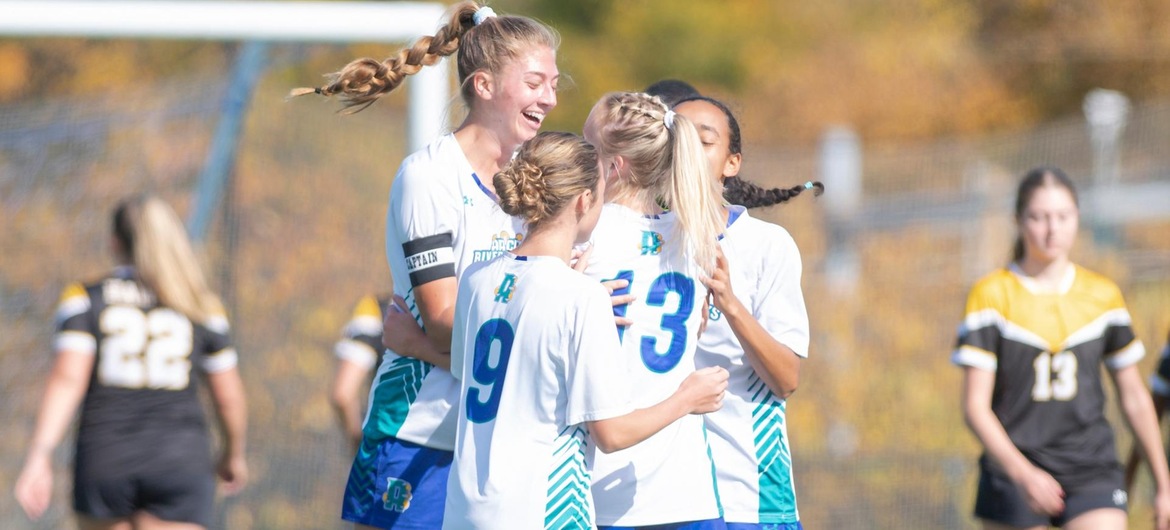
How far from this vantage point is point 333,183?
9.16 meters

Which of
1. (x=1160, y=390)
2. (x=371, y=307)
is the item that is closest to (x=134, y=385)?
(x=371, y=307)

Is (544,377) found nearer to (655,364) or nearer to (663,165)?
(655,364)

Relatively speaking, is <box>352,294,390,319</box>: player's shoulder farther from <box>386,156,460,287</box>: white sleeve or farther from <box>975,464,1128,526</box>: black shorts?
<box>386,156,460,287</box>: white sleeve

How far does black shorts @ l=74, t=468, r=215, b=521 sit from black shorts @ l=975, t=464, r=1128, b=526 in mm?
3271

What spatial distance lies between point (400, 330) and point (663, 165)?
0.77 metres

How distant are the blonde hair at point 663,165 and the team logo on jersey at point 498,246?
269 mm

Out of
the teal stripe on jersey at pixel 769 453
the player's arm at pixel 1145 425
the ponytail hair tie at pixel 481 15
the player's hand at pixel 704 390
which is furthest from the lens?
the player's arm at pixel 1145 425

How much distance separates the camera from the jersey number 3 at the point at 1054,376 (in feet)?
16.3

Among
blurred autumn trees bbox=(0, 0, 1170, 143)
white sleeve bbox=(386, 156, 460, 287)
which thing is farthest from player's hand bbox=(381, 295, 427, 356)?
blurred autumn trees bbox=(0, 0, 1170, 143)

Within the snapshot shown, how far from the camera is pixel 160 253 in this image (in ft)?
18.8

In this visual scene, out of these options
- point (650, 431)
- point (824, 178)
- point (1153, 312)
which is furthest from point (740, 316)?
point (824, 178)

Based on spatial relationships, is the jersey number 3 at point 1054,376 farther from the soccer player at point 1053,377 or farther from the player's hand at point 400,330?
the player's hand at point 400,330

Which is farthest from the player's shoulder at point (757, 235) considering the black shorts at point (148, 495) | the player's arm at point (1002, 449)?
the black shorts at point (148, 495)

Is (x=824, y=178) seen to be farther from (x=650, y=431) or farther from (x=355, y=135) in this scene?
(x=650, y=431)
